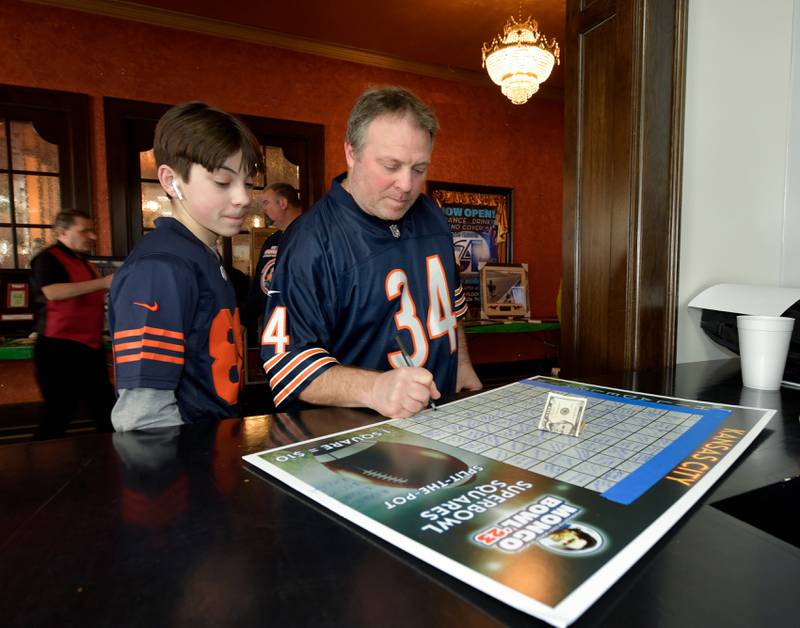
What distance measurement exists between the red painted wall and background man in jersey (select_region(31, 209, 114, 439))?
1.10 m

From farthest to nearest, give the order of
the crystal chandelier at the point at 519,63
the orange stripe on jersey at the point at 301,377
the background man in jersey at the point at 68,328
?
1. the crystal chandelier at the point at 519,63
2. the background man in jersey at the point at 68,328
3. the orange stripe on jersey at the point at 301,377

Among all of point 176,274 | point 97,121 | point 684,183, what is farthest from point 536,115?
point 176,274

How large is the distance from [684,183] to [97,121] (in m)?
3.96

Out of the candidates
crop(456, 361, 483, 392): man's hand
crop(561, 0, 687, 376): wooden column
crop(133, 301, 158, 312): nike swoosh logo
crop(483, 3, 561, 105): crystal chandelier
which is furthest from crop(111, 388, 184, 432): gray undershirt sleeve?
crop(483, 3, 561, 105): crystal chandelier

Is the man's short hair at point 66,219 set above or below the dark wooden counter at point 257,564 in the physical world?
above

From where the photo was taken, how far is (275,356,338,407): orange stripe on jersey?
99 cm

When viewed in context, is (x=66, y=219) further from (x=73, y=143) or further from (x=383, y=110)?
(x=383, y=110)

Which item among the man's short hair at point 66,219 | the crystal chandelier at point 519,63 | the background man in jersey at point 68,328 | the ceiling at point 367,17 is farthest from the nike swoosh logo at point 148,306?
the ceiling at point 367,17

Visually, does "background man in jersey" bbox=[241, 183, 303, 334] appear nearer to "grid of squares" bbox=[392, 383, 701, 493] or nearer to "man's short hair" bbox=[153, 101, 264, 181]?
"man's short hair" bbox=[153, 101, 264, 181]

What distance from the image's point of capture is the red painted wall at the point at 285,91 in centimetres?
363

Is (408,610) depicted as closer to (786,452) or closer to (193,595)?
(193,595)

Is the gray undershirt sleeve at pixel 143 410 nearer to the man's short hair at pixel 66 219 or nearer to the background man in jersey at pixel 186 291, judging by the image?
the background man in jersey at pixel 186 291

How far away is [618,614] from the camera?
33 cm

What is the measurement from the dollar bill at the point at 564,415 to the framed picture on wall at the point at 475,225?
4256mm
